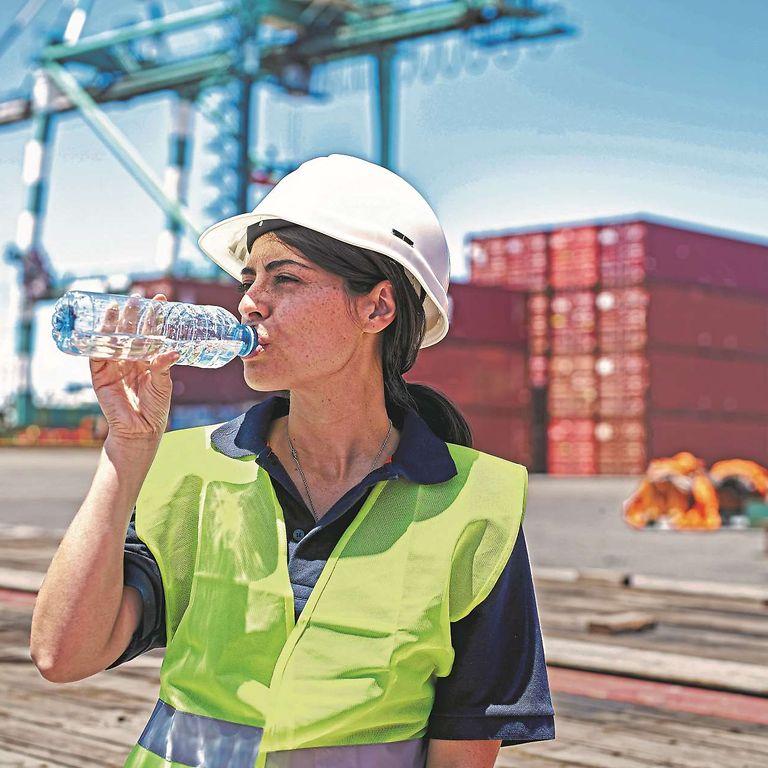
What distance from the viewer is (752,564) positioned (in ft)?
38.9

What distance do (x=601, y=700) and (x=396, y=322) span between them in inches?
145

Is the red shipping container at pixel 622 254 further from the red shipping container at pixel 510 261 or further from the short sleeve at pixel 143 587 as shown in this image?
the short sleeve at pixel 143 587

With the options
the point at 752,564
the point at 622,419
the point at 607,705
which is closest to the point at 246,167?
the point at 622,419

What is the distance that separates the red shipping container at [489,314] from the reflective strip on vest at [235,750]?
27.3m

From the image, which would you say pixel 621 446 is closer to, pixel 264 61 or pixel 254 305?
pixel 264 61

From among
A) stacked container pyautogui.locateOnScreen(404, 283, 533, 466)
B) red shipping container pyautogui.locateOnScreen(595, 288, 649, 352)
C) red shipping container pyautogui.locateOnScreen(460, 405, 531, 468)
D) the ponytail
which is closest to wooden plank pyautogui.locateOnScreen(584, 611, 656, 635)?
the ponytail

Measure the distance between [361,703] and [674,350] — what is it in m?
29.5

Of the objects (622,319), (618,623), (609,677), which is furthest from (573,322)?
(609,677)

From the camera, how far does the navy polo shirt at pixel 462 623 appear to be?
1795 millimetres

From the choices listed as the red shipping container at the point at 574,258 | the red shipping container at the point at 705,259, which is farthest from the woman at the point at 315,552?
the red shipping container at the point at 574,258

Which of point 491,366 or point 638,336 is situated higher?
point 638,336

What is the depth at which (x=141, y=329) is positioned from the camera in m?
1.87

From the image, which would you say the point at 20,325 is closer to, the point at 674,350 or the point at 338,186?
the point at 674,350

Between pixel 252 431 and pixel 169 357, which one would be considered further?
pixel 252 431
